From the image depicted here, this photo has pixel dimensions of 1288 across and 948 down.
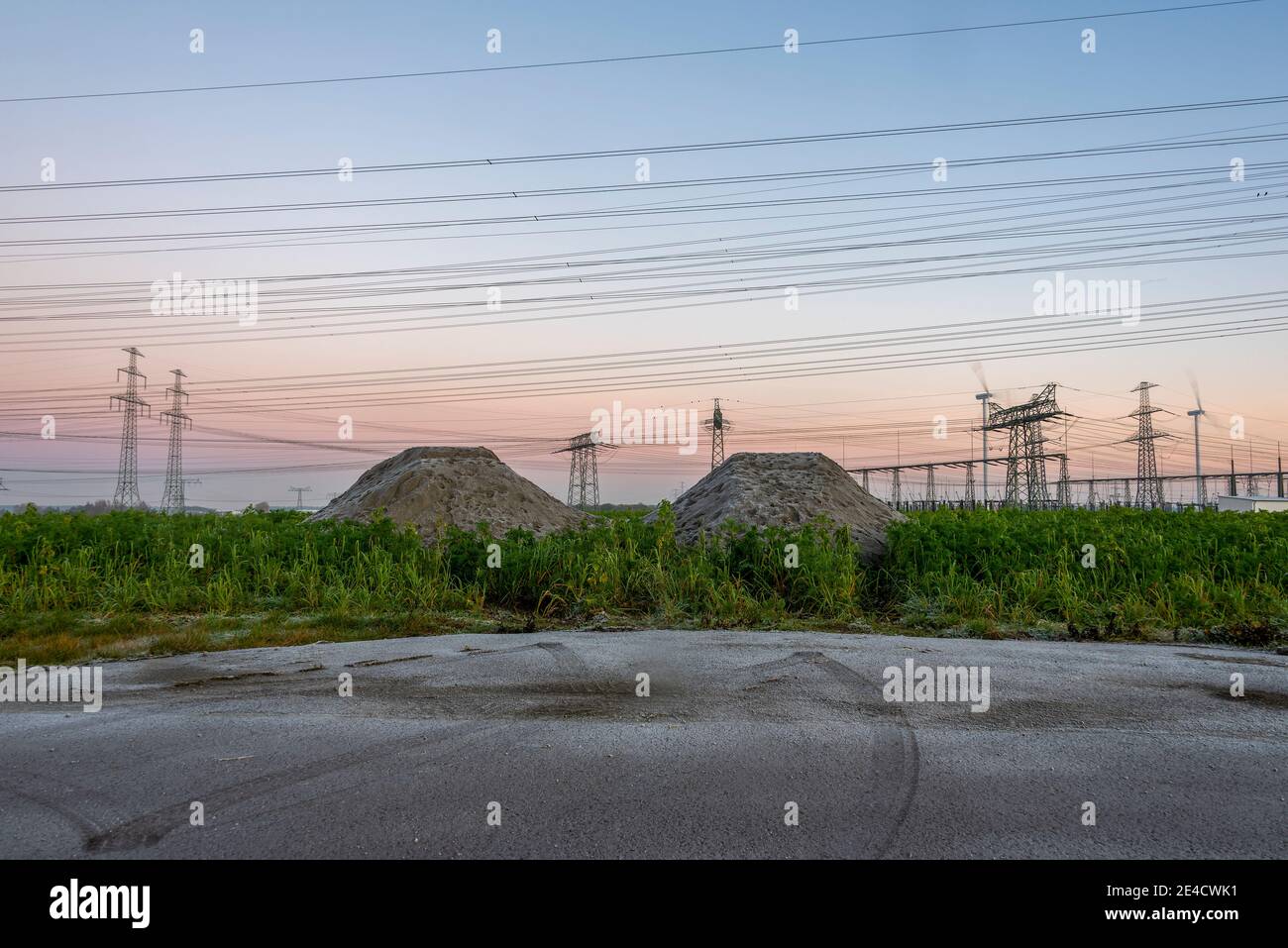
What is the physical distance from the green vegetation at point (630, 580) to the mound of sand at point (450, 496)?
2013mm

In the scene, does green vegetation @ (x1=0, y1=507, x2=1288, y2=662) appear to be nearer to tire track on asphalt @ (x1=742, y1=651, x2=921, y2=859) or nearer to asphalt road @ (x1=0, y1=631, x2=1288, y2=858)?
tire track on asphalt @ (x1=742, y1=651, x2=921, y2=859)

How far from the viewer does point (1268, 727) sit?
16.0 feet

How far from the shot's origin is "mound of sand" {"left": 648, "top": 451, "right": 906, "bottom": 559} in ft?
40.4

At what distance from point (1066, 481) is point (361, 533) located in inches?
2449

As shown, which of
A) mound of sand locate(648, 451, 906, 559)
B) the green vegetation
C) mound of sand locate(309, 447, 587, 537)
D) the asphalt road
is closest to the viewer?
the asphalt road

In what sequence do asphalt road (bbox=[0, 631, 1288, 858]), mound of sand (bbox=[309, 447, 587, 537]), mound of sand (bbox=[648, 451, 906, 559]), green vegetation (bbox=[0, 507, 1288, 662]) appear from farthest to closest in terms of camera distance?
mound of sand (bbox=[309, 447, 587, 537]) → mound of sand (bbox=[648, 451, 906, 559]) → green vegetation (bbox=[0, 507, 1288, 662]) → asphalt road (bbox=[0, 631, 1288, 858])

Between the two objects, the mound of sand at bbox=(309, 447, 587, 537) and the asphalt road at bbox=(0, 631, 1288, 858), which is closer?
the asphalt road at bbox=(0, 631, 1288, 858)

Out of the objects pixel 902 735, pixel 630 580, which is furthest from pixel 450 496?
pixel 902 735

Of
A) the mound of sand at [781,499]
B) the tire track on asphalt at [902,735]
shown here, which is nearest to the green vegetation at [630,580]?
the mound of sand at [781,499]

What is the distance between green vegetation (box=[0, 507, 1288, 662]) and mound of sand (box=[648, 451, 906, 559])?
84 cm

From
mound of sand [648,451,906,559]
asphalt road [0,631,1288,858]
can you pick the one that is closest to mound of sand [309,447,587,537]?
mound of sand [648,451,906,559]

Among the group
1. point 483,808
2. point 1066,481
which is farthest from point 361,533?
point 1066,481

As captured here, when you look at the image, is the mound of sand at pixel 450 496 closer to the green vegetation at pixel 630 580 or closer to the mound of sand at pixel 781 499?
the green vegetation at pixel 630 580

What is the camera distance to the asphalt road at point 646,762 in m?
3.29
